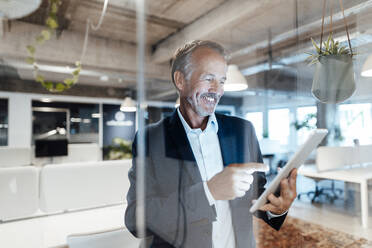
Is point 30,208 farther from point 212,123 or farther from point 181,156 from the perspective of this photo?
point 212,123

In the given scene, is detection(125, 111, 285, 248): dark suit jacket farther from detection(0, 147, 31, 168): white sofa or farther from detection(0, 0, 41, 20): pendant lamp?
detection(0, 0, 41, 20): pendant lamp

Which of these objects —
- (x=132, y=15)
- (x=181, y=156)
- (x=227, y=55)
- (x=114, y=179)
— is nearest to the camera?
(x=181, y=156)

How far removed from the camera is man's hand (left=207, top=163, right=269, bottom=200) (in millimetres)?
919

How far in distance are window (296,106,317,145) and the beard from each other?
477mm

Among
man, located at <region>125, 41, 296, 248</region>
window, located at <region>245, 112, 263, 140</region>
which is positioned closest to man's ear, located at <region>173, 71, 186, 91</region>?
man, located at <region>125, 41, 296, 248</region>

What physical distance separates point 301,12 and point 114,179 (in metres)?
1.32

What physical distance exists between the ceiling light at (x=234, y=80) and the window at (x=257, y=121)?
0.46ft

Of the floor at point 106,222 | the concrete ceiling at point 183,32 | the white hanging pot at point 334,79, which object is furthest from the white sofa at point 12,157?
Answer: the white hanging pot at point 334,79

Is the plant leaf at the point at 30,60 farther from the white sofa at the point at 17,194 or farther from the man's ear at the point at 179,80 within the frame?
the man's ear at the point at 179,80

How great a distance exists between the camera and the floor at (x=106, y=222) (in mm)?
1017

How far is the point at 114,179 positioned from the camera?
1.13 meters

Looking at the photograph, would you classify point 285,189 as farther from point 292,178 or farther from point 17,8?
point 17,8

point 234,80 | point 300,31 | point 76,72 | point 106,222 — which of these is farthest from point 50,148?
point 300,31

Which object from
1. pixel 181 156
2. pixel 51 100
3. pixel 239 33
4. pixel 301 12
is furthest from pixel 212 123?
pixel 51 100
